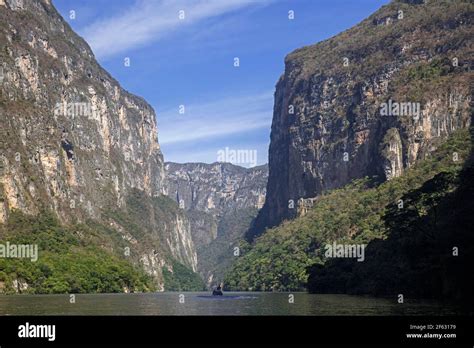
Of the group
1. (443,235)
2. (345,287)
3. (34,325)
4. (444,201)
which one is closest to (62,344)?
(34,325)

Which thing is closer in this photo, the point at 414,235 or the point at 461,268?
the point at 461,268

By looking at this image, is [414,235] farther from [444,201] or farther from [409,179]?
[409,179]

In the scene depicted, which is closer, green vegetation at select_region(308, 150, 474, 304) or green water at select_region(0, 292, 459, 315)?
green water at select_region(0, 292, 459, 315)

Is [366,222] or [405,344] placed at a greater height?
[366,222]

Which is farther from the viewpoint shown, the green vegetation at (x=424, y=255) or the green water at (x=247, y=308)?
the green vegetation at (x=424, y=255)

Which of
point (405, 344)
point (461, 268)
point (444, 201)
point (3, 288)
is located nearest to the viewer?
point (405, 344)

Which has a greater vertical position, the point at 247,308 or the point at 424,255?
the point at 424,255

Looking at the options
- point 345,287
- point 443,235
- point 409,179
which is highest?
point 409,179

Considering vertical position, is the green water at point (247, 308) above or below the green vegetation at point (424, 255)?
below

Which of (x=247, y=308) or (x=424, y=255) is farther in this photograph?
(x=424, y=255)

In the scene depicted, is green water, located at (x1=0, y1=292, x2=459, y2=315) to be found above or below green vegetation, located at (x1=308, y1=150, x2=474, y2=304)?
below

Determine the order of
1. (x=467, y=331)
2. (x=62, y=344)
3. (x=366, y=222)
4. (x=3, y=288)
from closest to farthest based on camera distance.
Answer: (x=62, y=344) → (x=467, y=331) → (x=3, y=288) → (x=366, y=222)
